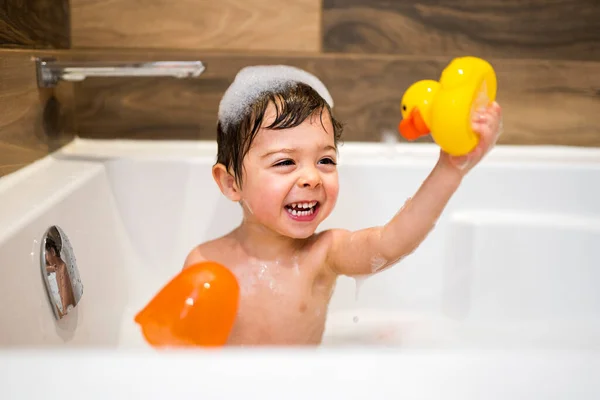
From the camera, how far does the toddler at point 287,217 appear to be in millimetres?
960

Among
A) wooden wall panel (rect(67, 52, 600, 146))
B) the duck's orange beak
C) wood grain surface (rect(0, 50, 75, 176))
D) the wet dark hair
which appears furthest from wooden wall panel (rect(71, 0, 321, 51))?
the duck's orange beak

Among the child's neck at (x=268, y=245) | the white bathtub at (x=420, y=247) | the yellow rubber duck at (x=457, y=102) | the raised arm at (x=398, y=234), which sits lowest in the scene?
the white bathtub at (x=420, y=247)

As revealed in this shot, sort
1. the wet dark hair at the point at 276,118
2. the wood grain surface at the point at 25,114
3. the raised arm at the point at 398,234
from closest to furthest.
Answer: the raised arm at the point at 398,234, the wet dark hair at the point at 276,118, the wood grain surface at the point at 25,114

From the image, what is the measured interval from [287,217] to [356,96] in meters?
0.57

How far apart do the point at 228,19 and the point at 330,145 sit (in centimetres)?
60

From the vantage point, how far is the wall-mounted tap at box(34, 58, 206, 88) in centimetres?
127

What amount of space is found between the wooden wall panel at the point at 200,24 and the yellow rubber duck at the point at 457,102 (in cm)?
71

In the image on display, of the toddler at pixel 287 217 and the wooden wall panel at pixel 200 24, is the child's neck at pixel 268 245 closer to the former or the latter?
the toddler at pixel 287 217

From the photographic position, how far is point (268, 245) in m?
1.06

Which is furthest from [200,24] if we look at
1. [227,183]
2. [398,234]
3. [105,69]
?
[398,234]

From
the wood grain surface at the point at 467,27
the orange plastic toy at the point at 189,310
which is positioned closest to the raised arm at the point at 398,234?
the orange plastic toy at the point at 189,310

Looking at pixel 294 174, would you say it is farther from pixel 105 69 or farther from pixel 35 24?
pixel 35 24

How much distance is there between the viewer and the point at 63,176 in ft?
4.00

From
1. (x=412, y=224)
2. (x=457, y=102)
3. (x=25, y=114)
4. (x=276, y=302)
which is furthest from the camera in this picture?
(x=25, y=114)
